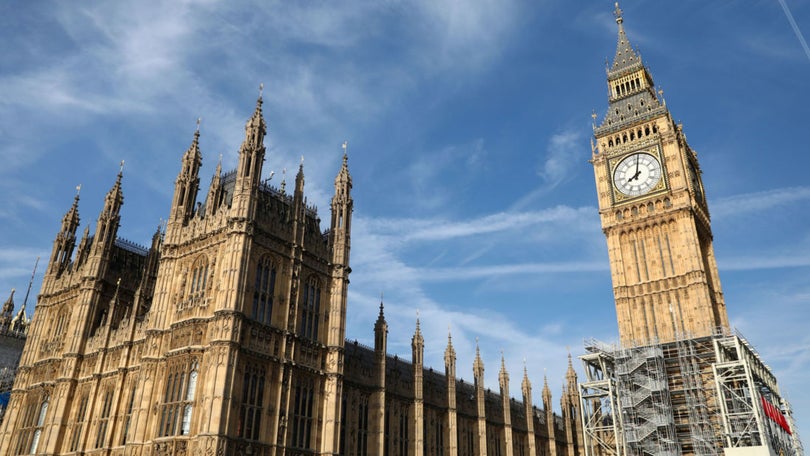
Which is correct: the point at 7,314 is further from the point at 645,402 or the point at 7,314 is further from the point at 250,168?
the point at 645,402

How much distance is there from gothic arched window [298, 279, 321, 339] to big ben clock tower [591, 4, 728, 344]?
108ft

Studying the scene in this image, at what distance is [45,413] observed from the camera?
47156 mm

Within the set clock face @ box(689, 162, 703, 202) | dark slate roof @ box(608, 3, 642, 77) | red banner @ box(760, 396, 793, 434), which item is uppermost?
dark slate roof @ box(608, 3, 642, 77)

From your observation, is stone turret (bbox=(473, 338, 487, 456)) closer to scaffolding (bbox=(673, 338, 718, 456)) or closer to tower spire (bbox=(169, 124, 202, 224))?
scaffolding (bbox=(673, 338, 718, 456))

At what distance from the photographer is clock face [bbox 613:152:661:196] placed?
226ft

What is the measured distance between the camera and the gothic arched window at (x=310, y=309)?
41.4m

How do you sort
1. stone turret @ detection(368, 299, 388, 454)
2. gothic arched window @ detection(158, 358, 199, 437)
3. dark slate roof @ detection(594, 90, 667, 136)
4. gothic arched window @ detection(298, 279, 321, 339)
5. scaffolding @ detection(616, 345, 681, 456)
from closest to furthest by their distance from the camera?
gothic arched window @ detection(158, 358, 199, 437), gothic arched window @ detection(298, 279, 321, 339), stone turret @ detection(368, 299, 388, 454), scaffolding @ detection(616, 345, 681, 456), dark slate roof @ detection(594, 90, 667, 136)

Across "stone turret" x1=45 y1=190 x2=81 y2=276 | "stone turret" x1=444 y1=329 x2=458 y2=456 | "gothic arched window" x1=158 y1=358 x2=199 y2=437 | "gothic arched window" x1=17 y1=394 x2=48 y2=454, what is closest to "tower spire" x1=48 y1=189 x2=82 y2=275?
"stone turret" x1=45 y1=190 x2=81 y2=276

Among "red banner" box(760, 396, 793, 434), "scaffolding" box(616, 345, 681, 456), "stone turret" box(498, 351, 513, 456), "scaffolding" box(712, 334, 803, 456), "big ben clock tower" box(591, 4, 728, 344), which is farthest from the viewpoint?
"big ben clock tower" box(591, 4, 728, 344)

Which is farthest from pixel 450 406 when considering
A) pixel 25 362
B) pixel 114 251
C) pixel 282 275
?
pixel 25 362

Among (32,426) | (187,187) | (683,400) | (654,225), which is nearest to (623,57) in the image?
(654,225)

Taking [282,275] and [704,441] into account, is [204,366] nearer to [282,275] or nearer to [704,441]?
[282,275]

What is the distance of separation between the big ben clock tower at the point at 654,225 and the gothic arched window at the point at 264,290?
121 ft

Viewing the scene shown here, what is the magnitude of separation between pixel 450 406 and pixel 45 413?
31054 millimetres
